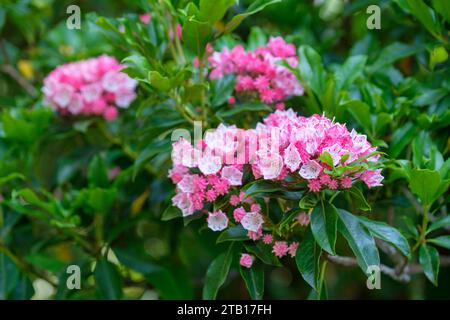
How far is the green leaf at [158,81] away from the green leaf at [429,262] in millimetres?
669

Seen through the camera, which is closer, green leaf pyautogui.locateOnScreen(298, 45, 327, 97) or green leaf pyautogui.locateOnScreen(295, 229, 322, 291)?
green leaf pyautogui.locateOnScreen(295, 229, 322, 291)

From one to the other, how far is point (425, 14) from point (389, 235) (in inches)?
24.1

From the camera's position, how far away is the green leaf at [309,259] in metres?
1.36

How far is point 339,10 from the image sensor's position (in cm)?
238

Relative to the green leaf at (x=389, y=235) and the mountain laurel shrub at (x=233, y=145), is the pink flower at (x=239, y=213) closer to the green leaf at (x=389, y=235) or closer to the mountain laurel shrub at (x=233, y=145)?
the mountain laurel shrub at (x=233, y=145)

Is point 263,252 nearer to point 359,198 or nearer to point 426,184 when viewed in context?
point 359,198

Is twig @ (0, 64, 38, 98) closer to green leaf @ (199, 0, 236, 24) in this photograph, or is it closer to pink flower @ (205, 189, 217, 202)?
green leaf @ (199, 0, 236, 24)

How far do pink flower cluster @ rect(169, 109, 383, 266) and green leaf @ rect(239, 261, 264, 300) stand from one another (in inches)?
1.2

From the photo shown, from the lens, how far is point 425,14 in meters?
1.69

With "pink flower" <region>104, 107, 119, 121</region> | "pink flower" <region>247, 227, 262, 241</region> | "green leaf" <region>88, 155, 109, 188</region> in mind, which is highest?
"pink flower" <region>104, 107, 119, 121</region>

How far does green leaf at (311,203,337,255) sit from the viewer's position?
4.32 feet

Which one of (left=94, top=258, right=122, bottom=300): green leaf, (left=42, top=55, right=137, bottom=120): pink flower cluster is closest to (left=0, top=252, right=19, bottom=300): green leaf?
(left=94, top=258, right=122, bottom=300): green leaf
